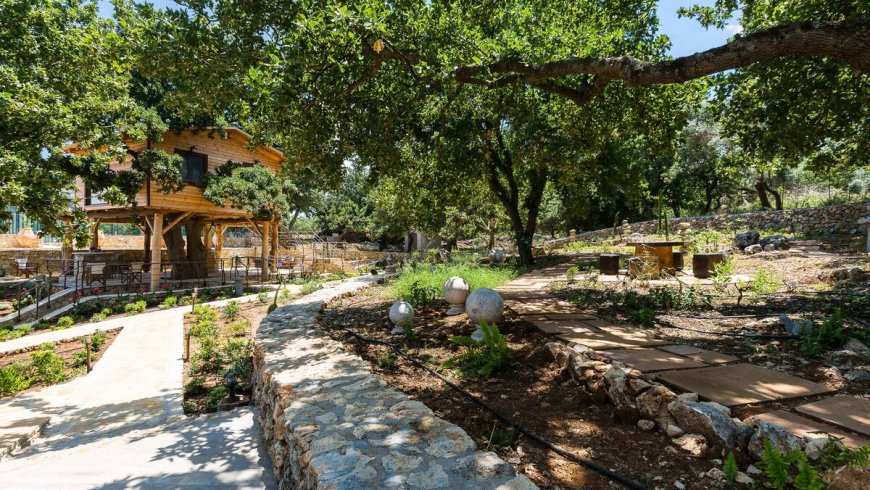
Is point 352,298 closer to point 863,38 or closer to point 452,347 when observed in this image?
point 452,347

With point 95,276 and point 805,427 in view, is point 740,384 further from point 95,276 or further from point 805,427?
point 95,276

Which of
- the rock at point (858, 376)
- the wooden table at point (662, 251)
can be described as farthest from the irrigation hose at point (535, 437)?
the wooden table at point (662, 251)

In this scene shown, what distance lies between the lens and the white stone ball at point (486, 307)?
534cm

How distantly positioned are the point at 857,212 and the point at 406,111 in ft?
60.0

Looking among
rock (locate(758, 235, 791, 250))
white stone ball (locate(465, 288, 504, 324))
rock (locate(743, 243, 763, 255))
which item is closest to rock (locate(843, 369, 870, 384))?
white stone ball (locate(465, 288, 504, 324))

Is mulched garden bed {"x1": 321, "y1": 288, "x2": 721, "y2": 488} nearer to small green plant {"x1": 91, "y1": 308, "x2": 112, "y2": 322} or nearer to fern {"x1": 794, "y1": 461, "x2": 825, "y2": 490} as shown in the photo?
fern {"x1": 794, "y1": 461, "x2": 825, "y2": 490}

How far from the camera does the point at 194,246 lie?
19172 mm

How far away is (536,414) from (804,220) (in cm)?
1982

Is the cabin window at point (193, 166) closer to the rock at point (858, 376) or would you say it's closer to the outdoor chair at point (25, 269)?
the outdoor chair at point (25, 269)

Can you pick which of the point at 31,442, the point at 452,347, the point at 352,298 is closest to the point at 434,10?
the point at 452,347

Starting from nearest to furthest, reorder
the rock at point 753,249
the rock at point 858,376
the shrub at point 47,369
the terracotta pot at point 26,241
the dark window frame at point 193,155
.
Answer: the rock at point 858,376, the shrub at point 47,369, the rock at point 753,249, the dark window frame at point 193,155, the terracotta pot at point 26,241

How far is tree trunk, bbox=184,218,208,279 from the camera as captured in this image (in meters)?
18.8

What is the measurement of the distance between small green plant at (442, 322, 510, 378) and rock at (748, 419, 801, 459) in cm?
214

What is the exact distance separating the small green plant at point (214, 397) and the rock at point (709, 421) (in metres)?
5.71
